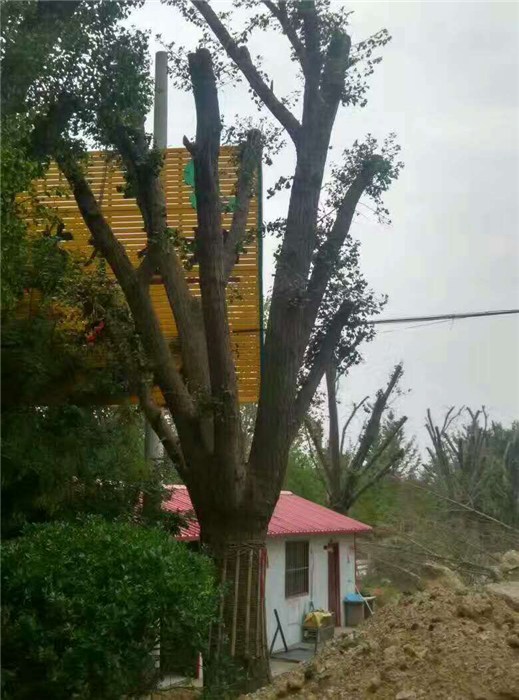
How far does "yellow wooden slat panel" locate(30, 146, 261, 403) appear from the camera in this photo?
13094 mm

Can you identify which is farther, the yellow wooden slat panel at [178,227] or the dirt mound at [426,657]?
the yellow wooden slat panel at [178,227]

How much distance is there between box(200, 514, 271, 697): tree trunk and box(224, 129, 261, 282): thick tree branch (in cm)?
298

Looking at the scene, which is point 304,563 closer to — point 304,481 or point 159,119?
point 159,119

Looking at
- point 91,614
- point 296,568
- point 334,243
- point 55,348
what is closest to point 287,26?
point 334,243

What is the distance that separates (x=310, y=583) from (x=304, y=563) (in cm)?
50

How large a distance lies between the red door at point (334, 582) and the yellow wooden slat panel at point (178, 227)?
11.7 m

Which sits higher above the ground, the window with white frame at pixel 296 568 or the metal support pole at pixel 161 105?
the metal support pole at pixel 161 105

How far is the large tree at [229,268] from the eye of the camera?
9969mm

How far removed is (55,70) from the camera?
9.64m

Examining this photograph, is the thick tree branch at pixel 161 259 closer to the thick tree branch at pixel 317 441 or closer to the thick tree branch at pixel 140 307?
the thick tree branch at pixel 140 307

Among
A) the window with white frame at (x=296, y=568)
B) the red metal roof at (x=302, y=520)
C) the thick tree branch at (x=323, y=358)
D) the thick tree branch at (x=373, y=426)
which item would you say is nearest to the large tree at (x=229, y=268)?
the thick tree branch at (x=323, y=358)

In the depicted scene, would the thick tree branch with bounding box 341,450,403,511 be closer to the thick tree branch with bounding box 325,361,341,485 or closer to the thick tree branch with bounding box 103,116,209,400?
the thick tree branch with bounding box 325,361,341,485

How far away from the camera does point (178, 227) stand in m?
13.3

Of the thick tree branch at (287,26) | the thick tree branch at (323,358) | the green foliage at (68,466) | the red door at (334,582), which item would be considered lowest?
the red door at (334,582)
